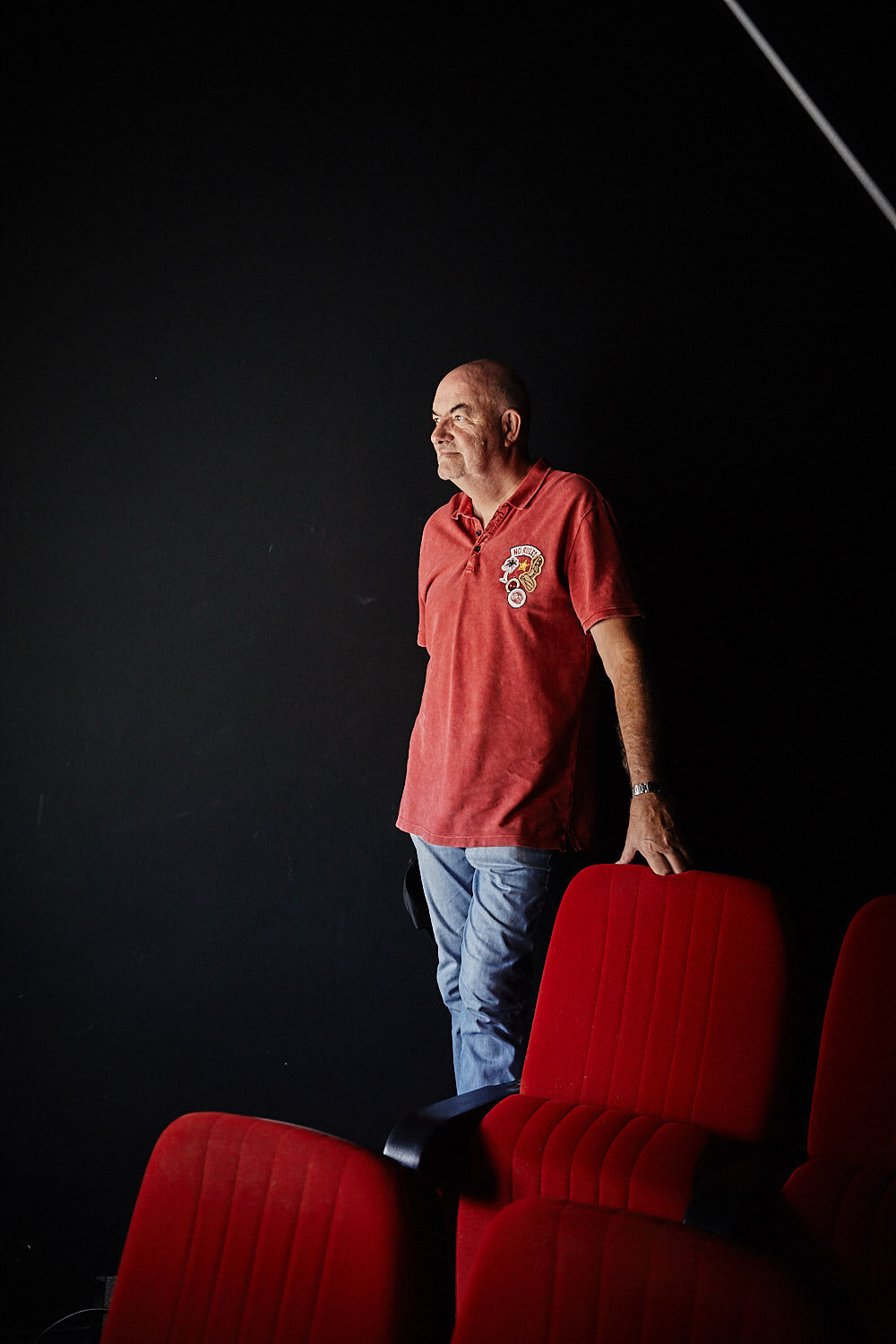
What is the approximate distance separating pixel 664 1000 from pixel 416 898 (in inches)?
28.2

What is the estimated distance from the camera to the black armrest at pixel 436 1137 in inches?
54.8

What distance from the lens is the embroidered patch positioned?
6.51ft

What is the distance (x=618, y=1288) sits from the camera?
785 mm

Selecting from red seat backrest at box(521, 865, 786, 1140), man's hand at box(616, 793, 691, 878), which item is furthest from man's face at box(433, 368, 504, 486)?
red seat backrest at box(521, 865, 786, 1140)

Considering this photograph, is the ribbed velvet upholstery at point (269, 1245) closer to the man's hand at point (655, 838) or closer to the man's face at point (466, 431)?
the man's hand at point (655, 838)

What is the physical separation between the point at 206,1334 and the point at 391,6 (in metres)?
2.71

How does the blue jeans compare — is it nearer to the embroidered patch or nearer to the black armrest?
the black armrest

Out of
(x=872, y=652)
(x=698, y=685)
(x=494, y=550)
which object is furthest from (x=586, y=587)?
(x=872, y=652)

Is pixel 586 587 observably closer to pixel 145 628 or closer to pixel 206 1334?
pixel 145 628

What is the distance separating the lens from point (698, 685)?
7.14 feet

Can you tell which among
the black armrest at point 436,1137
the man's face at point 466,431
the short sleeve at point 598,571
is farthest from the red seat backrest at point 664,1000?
the man's face at point 466,431

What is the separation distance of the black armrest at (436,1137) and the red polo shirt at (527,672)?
0.53m

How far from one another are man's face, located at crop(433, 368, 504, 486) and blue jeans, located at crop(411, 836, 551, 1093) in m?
0.82

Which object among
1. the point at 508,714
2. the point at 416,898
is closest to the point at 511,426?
the point at 508,714
